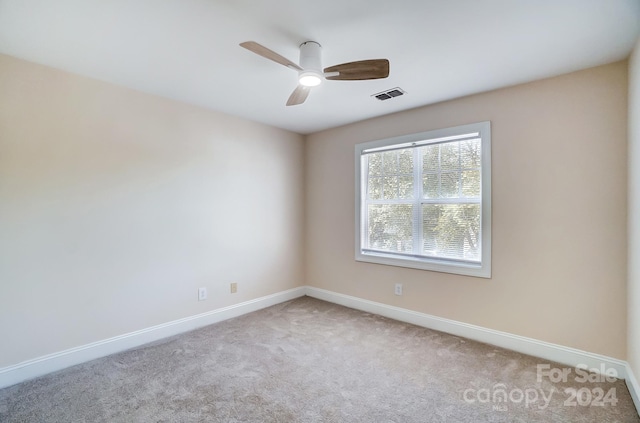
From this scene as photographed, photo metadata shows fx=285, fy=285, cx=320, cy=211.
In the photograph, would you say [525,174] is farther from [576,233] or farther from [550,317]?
[550,317]

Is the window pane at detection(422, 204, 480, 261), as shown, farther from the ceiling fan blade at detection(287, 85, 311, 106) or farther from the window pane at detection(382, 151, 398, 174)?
the ceiling fan blade at detection(287, 85, 311, 106)

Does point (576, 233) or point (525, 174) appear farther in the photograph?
point (525, 174)

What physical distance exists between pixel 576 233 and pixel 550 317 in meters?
0.73

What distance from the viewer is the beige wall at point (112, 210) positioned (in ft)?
7.02

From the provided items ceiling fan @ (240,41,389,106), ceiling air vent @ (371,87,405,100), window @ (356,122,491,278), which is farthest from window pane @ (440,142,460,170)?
ceiling fan @ (240,41,389,106)

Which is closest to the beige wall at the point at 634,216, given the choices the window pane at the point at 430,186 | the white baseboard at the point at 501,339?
the white baseboard at the point at 501,339

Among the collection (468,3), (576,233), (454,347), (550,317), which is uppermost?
(468,3)

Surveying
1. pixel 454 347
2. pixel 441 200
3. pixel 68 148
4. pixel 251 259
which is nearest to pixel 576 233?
pixel 441 200

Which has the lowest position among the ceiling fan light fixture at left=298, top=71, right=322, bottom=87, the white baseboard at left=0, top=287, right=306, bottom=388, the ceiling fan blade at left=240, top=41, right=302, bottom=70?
the white baseboard at left=0, top=287, right=306, bottom=388

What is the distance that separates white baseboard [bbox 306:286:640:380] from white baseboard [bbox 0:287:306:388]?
143cm

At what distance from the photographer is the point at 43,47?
1.98m

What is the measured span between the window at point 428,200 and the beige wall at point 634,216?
2.97 ft

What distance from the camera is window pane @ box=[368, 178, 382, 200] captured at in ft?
11.8

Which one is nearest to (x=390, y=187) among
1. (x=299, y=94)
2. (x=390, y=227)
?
(x=390, y=227)
